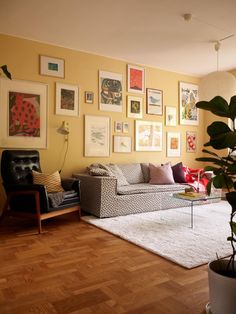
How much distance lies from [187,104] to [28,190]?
422 cm

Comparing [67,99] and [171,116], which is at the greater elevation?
[67,99]

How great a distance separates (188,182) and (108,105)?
6.68 feet

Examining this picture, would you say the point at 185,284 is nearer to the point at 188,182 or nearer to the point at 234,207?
the point at 234,207

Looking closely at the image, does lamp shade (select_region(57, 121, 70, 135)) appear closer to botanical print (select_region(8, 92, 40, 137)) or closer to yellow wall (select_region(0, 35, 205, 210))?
yellow wall (select_region(0, 35, 205, 210))

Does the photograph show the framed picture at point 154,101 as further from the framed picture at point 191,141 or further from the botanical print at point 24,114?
the botanical print at point 24,114

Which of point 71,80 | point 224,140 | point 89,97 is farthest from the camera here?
point 89,97

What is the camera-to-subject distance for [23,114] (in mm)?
4137

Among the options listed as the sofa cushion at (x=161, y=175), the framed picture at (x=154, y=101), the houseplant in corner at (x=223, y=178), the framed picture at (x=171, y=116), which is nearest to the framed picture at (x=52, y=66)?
the framed picture at (x=154, y=101)

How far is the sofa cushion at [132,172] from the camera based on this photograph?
4840 millimetres

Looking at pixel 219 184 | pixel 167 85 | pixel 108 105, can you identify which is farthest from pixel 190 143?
pixel 219 184

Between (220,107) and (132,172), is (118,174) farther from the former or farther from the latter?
(220,107)

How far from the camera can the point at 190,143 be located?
6.24 meters

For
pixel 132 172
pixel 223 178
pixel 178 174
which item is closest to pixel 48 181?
pixel 132 172

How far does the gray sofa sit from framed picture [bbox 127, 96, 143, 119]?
3.60 feet
